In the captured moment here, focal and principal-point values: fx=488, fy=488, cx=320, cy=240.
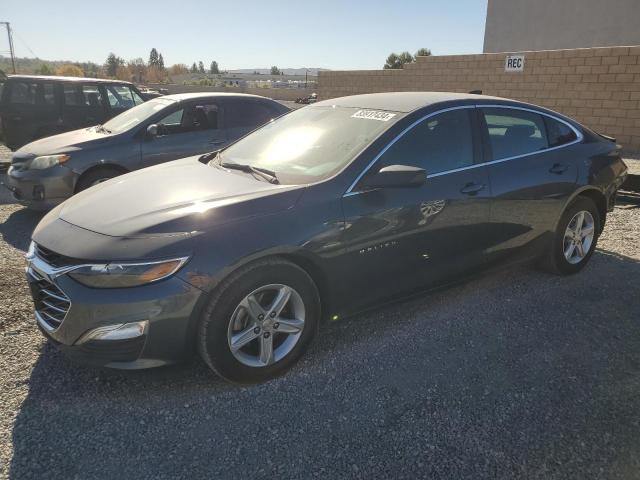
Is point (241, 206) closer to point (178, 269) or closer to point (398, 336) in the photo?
point (178, 269)

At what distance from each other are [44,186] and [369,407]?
4.98m

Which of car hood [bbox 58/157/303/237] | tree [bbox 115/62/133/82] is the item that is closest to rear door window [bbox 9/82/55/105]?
car hood [bbox 58/157/303/237]

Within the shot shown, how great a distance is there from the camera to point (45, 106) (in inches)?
377

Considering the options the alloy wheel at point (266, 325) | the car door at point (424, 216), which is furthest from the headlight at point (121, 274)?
the car door at point (424, 216)

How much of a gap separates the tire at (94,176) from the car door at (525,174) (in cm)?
459

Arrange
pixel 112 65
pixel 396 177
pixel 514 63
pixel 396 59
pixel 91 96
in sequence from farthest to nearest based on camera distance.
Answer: pixel 112 65 → pixel 396 59 → pixel 514 63 → pixel 91 96 → pixel 396 177

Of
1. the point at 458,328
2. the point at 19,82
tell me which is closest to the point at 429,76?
the point at 19,82

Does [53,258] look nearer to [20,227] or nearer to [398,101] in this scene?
[398,101]

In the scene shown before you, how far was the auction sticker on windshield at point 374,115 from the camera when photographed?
3.37m

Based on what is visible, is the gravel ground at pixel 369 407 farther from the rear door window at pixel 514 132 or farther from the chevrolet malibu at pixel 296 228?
the rear door window at pixel 514 132

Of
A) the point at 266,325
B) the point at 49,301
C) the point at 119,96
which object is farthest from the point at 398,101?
the point at 119,96

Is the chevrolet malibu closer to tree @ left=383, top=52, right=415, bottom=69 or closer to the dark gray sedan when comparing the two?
the dark gray sedan

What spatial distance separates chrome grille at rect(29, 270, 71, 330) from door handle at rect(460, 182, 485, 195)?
2.62 metres

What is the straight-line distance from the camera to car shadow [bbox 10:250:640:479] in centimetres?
228
